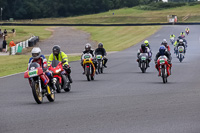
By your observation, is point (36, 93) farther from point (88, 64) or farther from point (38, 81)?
point (88, 64)

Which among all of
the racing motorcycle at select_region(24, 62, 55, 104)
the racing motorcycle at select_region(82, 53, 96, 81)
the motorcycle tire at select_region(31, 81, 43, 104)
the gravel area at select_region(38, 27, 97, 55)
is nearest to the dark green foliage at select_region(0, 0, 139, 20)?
the gravel area at select_region(38, 27, 97, 55)

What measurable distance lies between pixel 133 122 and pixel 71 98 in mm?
4913

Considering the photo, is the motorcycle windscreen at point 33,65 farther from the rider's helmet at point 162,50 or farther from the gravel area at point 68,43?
the gravel area at point 68,43

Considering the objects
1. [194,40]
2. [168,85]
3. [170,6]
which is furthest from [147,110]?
[170,6]

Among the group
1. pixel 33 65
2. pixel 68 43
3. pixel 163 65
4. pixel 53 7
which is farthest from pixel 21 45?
pixel 53 7

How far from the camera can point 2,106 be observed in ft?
40.7

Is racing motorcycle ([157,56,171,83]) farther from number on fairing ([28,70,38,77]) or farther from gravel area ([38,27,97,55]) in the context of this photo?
gravel area ([38,27,97,55])

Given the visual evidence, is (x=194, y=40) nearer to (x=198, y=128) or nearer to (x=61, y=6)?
(x=198, y=128)

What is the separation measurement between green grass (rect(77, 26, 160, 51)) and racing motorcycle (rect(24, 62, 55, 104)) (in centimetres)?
5035

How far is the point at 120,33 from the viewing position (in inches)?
2968

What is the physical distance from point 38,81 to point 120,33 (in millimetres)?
63394

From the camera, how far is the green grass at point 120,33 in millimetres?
66125

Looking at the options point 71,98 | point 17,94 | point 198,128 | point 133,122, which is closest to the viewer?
point 198,128

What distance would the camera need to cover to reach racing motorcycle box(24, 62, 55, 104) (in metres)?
12.1
